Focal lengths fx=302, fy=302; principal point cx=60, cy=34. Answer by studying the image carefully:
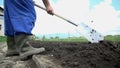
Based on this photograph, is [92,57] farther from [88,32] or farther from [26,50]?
[88,32]

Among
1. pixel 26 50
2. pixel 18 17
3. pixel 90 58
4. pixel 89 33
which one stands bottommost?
pixel 90 58

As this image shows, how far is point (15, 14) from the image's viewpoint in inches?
225

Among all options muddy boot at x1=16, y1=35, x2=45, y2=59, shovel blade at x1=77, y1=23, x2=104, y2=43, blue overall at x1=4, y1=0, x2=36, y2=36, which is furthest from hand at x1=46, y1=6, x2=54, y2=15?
shovel blade at x1=77, y1=23, x2=104, y2=43

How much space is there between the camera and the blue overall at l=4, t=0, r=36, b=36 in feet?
18.6

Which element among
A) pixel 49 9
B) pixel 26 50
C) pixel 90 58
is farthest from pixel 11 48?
pixel 90 58

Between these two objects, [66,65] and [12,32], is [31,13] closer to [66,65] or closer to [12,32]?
[12,32]

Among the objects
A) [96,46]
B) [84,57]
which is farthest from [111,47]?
[84,57]

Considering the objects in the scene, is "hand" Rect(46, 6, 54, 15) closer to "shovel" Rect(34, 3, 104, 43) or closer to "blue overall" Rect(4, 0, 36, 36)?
"blue overall" Rect(4, 0, 36, 36)

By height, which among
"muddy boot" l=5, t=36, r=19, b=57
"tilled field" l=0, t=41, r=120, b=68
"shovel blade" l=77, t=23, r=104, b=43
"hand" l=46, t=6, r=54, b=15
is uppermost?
"hand" l=46, t=6, r=54, b=15

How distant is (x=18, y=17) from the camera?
18.7ft

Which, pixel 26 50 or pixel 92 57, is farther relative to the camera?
pixel 26 50

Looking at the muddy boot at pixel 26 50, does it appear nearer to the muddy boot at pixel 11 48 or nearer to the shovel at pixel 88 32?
the muddy boot at pixel 11 48

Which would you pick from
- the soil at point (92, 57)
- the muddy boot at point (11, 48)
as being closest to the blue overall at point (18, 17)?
the muddy boot at point (11, 48)

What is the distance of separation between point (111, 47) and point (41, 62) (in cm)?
184
